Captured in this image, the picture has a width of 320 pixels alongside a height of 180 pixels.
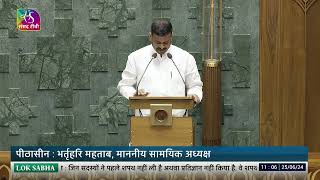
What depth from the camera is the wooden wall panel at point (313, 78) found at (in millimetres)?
5367

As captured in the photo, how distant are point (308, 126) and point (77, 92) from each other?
230 centimetres

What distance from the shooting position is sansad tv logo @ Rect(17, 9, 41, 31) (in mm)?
5410

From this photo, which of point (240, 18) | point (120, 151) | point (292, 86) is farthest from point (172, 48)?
point (120, 151)

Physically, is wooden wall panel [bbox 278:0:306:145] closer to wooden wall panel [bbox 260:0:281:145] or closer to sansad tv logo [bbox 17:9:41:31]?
wooden wall panel [bbox 260:0:281:145]

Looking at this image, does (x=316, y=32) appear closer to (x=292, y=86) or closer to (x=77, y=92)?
(x=292, y=86)

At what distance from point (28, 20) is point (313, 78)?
2.84m

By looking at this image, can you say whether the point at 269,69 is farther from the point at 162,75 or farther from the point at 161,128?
the point at 161,128
